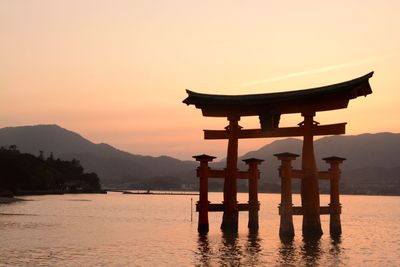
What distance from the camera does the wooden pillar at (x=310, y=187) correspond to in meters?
28.1

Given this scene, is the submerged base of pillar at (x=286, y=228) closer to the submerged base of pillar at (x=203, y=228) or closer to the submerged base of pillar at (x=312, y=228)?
the submerged base of pillar at (x=312, y=228)

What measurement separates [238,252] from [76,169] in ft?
464

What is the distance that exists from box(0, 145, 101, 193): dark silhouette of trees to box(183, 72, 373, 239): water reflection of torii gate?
8138 cm

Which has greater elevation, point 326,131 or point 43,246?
point 326,131

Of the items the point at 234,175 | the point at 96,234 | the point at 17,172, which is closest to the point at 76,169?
the point at 17,172

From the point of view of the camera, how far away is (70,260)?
78.2 ft

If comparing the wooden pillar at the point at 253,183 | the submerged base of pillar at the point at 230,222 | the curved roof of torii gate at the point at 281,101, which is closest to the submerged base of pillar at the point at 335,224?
the wooden pillar at the point at 253,183

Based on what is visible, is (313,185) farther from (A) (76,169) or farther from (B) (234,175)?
(A) (76,169)

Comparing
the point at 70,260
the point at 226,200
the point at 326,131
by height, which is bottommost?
the point at 70,260

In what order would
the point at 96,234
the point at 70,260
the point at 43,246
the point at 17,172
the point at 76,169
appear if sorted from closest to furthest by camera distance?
the point at 70,260 → the point at 43,246 → the point at 96,234 → the point at 17,172 → the point at 76,169

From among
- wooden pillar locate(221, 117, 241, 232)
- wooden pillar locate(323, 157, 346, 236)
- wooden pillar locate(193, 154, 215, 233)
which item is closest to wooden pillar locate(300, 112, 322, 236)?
wooden pillar locate(323, 157, 346, 236)

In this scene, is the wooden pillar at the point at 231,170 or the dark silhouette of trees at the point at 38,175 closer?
the wooden pillar at the point at 231,170

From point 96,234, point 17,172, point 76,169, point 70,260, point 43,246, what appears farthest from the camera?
point 76,169

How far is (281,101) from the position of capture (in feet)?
94.5
